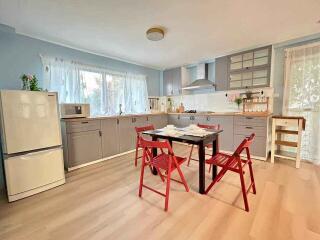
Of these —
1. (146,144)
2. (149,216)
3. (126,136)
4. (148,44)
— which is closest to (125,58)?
(148,44)

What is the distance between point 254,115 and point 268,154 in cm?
93

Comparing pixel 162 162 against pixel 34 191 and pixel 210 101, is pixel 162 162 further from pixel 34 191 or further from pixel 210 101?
pixel 210 101

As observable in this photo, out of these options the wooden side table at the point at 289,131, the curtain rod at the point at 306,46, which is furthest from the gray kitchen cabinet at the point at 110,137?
the curtain rod at the point at 306,46

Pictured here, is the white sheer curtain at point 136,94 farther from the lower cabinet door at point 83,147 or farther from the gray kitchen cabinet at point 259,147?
the gray kitchen cabinet at point 259,147

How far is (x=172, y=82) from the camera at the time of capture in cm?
505

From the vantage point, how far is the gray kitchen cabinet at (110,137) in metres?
3.32

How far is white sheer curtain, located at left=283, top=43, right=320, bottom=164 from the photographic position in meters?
2.90

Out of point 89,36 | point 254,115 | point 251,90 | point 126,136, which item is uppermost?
point 89,36

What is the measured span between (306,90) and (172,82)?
3201 mm

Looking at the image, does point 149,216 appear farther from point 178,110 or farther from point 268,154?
point 178,110

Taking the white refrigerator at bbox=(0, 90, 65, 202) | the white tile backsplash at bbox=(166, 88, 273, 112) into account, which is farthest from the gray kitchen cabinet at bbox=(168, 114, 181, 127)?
the white refrigerator at bbox=(0, 90, 65, 202)

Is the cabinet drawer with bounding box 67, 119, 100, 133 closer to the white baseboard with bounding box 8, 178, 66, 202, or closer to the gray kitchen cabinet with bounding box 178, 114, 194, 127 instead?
the white baseboard with bounding box 8, 178, 66, 202

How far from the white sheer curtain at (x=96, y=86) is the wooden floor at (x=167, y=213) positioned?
1768 millimetres

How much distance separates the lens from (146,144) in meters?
1.84
